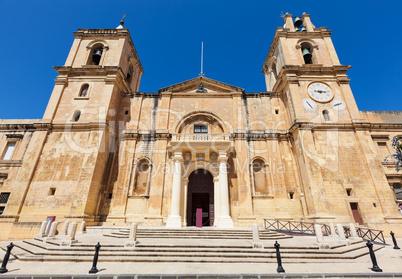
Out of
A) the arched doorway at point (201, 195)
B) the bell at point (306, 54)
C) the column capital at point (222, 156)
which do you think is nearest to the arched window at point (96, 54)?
the arched doorway at point (201, 195)

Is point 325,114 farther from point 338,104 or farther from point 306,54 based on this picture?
point 306,54

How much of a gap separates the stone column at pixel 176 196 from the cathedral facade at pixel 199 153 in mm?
85

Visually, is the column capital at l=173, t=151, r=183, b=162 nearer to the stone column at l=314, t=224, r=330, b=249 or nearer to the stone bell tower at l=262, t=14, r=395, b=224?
the stone bell tower at l=262, t=14, r=395, b=224

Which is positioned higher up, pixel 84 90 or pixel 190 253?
pixel 84 90

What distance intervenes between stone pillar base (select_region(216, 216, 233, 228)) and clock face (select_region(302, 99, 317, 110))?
12.5 meters

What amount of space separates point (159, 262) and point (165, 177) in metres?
9.85

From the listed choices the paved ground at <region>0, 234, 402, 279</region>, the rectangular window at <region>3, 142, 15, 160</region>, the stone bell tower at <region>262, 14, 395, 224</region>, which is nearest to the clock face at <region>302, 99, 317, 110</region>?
the stone bell tower at <region>262, 14, 395, 224</region>

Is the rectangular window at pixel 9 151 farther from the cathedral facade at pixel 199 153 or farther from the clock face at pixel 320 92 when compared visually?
the clock face at pixel 320 92

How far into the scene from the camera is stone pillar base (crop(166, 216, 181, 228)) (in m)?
14.3

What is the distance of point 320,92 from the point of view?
62.6 feet

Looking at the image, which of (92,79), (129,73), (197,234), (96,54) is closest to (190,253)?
(197,234)

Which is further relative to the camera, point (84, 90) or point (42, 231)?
point (84, 90)

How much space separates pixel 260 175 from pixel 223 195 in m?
4.37

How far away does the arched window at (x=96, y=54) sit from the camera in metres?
22.0
